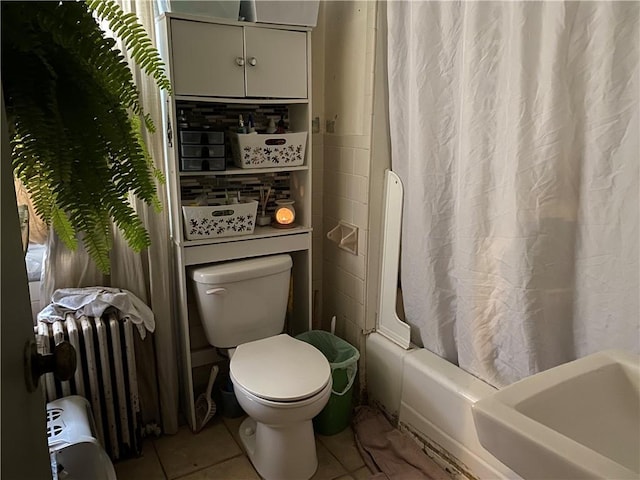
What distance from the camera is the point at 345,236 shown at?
7.55 feet

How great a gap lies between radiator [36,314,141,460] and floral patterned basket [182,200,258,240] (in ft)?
1.43

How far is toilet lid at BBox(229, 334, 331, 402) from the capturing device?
1782 mm

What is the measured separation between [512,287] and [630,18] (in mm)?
817

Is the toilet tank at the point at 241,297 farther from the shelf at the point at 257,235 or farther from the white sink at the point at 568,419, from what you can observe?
the white sink at the point at 568,419

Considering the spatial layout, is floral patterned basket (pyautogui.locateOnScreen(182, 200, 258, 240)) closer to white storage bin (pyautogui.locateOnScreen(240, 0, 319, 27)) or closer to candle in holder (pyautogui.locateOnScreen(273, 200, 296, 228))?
candle in holder (pyautogui.locateOnScreen(273, 200, 296, 228))

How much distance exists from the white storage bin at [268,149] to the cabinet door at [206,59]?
19cm

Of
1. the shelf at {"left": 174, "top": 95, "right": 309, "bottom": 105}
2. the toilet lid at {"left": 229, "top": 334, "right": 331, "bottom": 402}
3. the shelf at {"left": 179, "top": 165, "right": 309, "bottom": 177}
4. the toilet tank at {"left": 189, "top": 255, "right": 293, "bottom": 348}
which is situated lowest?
the toilet lid at {"left": 229, "top": 334, "right": 331, "bottom": 402}

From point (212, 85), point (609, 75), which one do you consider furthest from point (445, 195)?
point (212, 85)

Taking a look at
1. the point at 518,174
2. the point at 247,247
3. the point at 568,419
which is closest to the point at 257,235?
the point at 247,247

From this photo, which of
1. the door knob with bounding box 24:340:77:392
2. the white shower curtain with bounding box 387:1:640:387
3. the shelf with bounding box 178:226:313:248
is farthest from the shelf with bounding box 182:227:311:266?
the door knob with bounding box 24:340:77:392

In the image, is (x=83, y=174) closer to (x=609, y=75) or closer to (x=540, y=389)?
(x=540, y=389)

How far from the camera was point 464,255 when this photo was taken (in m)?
1.81

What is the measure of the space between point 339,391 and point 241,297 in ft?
1.91

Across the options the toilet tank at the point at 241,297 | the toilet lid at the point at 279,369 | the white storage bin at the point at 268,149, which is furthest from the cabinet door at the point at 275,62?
the toilet lid at the point at 279,369
